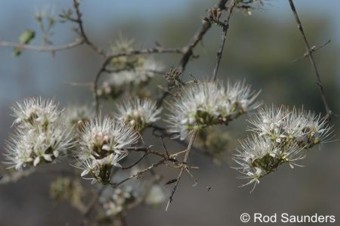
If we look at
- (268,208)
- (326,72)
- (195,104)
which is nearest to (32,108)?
(195,104)

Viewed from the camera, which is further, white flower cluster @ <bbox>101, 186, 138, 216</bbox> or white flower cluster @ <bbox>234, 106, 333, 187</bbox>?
white flower cluster @ <bbox>101, 186, 138, 216</bbox>

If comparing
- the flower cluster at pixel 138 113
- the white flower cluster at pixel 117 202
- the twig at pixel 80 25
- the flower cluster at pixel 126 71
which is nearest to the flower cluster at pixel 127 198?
the white flower cluster at pixel 117 202

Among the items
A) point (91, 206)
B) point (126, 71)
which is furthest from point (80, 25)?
point (91, 206)

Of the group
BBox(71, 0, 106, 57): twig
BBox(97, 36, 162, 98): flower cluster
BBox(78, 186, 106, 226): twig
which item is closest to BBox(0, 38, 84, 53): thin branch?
BBox(71, 0, 106, 57): twig

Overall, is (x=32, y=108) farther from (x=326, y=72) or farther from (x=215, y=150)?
(x=326, y=72)

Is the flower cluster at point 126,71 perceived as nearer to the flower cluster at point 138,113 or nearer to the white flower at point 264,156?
the flower cluster at point 138,113

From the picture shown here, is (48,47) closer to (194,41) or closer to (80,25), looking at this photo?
(80,25)

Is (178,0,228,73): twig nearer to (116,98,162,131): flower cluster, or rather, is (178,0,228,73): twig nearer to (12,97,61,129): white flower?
(116,98,162,131): flower cluster
